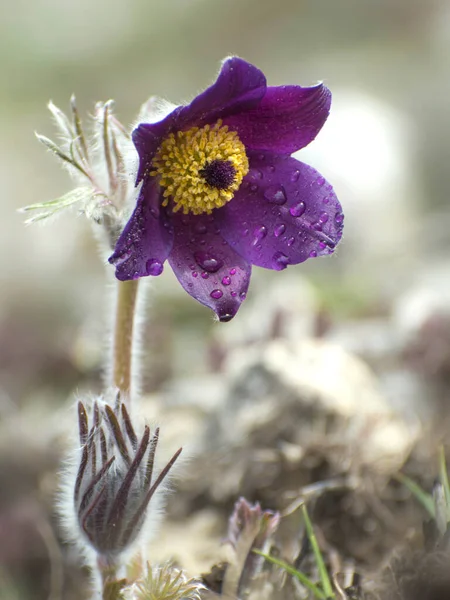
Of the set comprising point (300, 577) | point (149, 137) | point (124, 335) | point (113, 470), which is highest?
point (149, 137)

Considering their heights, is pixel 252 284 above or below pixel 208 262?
below

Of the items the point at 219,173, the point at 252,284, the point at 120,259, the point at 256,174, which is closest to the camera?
the point at 120,259

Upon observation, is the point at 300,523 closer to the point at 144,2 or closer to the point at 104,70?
the point at 104,70

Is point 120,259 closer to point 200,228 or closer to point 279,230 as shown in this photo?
point 200,228

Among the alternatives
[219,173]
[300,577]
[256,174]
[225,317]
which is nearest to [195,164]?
[219,173]

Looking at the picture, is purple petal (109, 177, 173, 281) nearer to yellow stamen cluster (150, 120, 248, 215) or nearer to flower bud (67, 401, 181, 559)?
yellow stamen cluster (150, 120, 248, 215)
